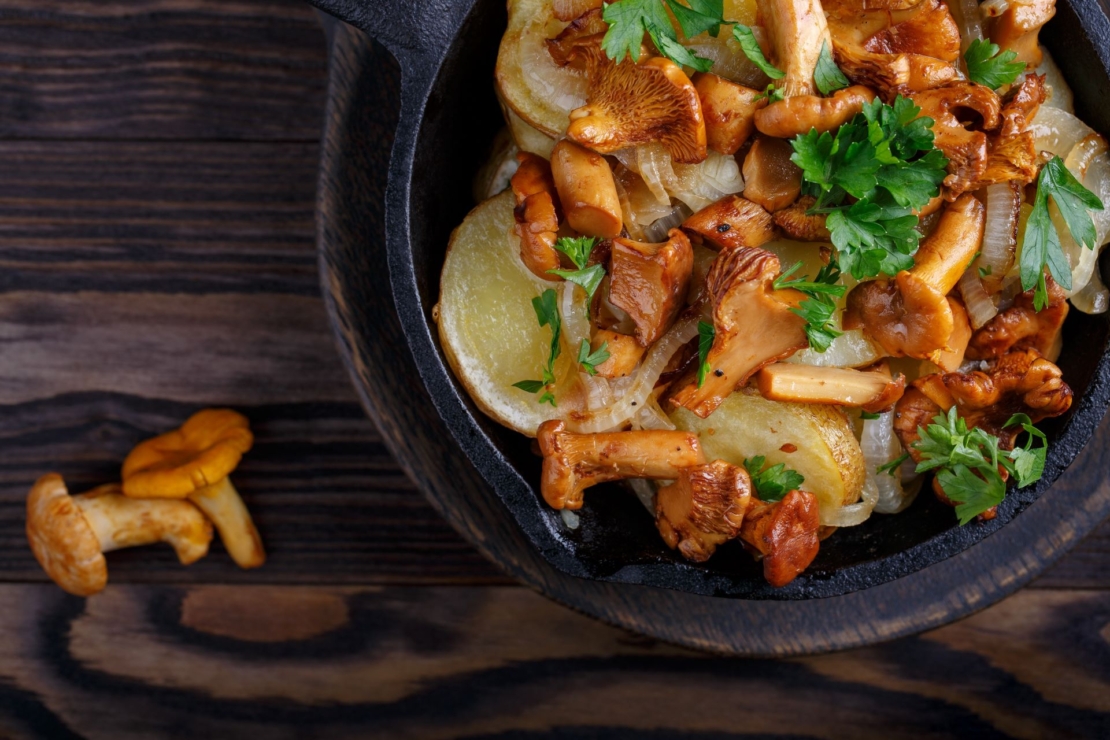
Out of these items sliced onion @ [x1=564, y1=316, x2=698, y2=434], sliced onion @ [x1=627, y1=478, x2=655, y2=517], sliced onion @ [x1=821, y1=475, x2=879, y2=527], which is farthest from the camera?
sliced onion @ [x1=627, y1=478, x2=655, y2=517]

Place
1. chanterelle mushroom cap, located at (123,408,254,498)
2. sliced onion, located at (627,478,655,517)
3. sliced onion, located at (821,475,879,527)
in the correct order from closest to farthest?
sliced onion, located at (821,475,879,527)
sliced onion, located at (627,478,655,517)
chanterelle mushroom cap, located at (123,408,254,498)

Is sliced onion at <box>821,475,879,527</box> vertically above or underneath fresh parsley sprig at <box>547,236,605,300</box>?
underneath

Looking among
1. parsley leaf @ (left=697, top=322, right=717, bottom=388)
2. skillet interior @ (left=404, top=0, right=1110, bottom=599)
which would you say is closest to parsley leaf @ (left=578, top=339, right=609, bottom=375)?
parsley leaf @ (left=697, top=322, right=717, bottom=388)

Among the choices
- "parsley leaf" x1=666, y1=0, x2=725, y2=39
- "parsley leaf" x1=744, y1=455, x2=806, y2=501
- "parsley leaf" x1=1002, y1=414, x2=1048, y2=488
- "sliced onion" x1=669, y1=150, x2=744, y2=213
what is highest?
"parsley leaf" x1=666, y1=0, x2=725, y2=39

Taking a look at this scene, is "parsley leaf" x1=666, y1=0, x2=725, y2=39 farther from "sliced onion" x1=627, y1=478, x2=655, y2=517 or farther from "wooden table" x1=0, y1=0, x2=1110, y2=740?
"wooden table" x1=0, y1=0, x2=1110, y2=740

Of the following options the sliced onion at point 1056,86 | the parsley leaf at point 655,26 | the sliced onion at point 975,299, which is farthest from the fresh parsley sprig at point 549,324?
the sliced onion at point 1056,86
